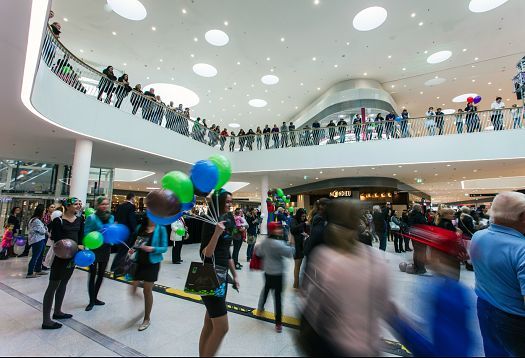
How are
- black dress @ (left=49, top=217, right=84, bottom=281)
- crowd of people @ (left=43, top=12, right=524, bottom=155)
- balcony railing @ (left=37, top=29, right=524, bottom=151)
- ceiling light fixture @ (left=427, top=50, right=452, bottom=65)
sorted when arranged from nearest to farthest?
black dress @ (left=49, top=217, right=84, bottom=281) → balcony railing @ (left=37, top=29, right=524, bottom=151) → crowd of people @ (left=43, top=12, right=524, bottom=155) → ceiling light fixture @ (left=427, top=50, right=452, bottom=65)

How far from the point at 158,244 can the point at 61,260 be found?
1265 millimetres

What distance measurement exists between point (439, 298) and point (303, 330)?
0.68 m

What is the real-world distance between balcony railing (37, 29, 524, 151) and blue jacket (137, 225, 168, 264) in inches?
247

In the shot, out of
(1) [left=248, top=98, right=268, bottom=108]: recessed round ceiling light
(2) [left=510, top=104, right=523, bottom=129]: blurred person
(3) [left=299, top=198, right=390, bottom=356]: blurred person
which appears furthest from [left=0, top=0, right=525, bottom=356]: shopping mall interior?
(1) [left=248, top=98, right=268, bottom=108]: recessed round ceiling light

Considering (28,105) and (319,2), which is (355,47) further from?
(28,105)

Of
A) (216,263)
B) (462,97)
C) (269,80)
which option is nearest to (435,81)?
(462,97)

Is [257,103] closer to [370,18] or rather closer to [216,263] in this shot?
[370,18]

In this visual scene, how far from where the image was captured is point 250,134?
51.5 feet

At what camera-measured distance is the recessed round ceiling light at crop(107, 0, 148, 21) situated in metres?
11.2

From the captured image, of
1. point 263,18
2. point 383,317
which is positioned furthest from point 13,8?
point 263,18

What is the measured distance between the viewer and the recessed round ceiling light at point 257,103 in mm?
19781


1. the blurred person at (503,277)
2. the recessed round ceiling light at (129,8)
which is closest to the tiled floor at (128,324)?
the blurred person at (503,277)

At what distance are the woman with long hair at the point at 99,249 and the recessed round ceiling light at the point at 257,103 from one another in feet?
55.6

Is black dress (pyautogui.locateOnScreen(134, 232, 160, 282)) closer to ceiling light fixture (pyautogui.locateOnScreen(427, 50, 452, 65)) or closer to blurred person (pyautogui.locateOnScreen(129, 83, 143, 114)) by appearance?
blurred person (pyautogui.locateOnScreen(129, 83, 143, 114))
